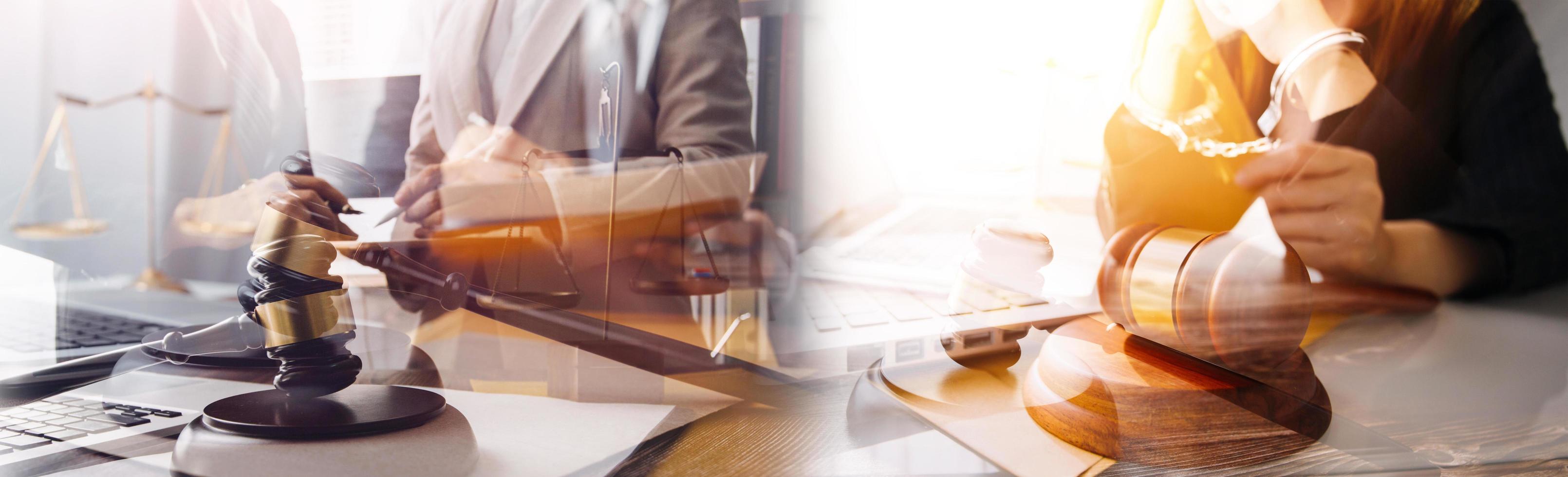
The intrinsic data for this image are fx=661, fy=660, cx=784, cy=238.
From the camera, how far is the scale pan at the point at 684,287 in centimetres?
55

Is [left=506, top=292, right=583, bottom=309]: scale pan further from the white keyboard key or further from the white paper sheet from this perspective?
the white keyboard key

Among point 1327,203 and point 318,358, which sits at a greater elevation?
point 1327,203

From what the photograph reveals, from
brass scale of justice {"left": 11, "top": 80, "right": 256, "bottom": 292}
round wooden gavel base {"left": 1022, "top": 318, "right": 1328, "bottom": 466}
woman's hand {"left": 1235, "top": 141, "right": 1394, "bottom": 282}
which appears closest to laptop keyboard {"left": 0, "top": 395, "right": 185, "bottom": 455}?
brass scale of justice {"left": 11, "top": 80, "right": 256, "bottom": 292}

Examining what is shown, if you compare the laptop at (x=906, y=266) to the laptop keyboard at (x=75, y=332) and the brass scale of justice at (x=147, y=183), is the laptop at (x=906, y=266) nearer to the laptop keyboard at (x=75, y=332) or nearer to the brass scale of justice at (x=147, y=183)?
the brass scale of justice at (x=147, y=183)

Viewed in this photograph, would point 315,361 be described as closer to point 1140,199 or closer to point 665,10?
point 665,10

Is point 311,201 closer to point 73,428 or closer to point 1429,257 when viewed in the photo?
point 73,428

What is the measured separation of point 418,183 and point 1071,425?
1.74 ft

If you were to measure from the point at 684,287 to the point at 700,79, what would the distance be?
0.56 ft

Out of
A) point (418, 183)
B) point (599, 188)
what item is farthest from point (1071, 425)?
point (418, 183)

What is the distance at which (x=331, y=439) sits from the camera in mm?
479

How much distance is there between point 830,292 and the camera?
1.86 ft

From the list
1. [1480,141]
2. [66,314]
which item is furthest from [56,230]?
[1480,141]

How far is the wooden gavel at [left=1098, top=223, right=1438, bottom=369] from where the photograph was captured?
49cm

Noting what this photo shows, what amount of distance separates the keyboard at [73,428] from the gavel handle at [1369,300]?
2.90 ft
